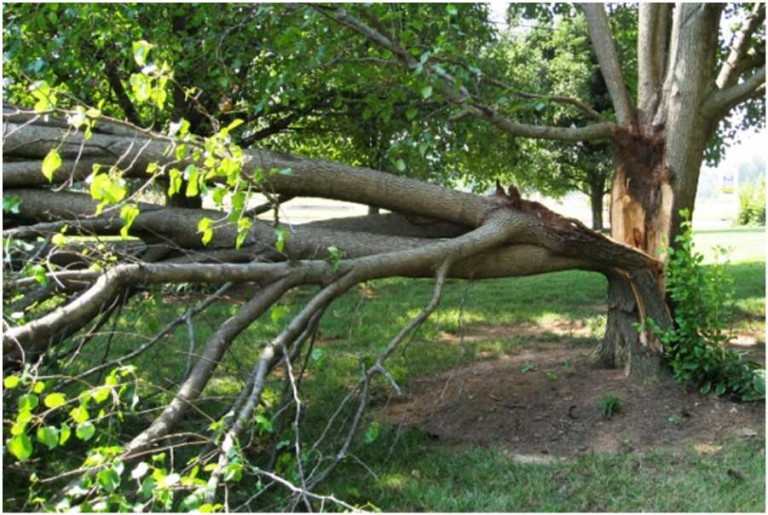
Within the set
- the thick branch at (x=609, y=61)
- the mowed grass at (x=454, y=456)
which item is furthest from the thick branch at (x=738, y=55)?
the mowed grass at (x=454, y=456)

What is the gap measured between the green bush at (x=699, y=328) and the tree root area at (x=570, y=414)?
0.14 meters

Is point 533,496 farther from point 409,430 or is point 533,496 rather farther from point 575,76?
point 575,76

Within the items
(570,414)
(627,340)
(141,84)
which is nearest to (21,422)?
(141,84)

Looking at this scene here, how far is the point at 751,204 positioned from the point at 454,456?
118 feet

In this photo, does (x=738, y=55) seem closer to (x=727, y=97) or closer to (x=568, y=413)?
(x=727, y=97)

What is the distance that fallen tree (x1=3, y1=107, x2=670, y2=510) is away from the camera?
3.79 m

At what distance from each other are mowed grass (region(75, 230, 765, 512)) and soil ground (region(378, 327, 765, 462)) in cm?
19

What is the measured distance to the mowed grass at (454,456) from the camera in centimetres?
438

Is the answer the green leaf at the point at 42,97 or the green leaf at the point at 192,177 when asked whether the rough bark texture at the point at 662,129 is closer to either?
the green leaf at the point at 192,177

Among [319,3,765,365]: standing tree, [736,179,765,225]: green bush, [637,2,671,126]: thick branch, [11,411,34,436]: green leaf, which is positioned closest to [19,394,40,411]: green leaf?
[11,411,34,436]: green leaf

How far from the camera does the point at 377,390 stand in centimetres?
663

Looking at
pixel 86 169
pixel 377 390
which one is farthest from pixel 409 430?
pixel 86 169

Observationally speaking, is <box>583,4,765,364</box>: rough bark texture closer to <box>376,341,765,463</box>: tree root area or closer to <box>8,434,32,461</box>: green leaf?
<box>376,341,765,463</box>: tree root area

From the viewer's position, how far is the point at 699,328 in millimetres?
6008
